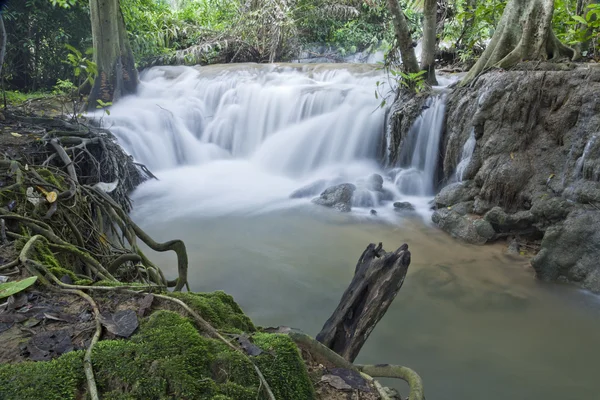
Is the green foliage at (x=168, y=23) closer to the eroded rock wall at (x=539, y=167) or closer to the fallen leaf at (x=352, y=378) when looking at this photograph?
the eroded rock wall at (x=539, y=167)

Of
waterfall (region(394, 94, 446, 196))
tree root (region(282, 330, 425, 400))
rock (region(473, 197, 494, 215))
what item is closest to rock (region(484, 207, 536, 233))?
rock (region(473, 197, 494, 215))

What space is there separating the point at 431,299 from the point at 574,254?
185cm

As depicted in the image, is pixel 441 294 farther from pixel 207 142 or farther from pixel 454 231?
pixel 207 142

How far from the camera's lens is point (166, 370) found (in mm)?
1094

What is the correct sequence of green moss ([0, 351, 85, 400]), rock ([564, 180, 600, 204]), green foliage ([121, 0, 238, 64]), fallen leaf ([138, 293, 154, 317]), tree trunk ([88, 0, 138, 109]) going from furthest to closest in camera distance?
1. green foliage ([121, 0, 238, 64])
2. tree trunk ([88, 0, 138, 109])
3. rock ([564, 180, 600, 204])
4. fallen leaf ([138, 293, 154, 317])
5. green moss ([0, 351, 85, 400])

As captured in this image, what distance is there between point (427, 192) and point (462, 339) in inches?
164

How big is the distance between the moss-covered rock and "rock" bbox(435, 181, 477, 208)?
5591 millimetres

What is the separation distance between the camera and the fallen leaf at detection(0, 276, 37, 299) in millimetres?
1458

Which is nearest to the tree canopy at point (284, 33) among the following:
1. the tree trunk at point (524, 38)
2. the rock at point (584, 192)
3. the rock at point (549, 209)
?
the tree trunk at point (524, 38)

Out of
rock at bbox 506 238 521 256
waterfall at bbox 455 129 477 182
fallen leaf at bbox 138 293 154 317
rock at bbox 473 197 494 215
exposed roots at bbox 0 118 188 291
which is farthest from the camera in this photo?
waterfall at bbox 455 129 477 182

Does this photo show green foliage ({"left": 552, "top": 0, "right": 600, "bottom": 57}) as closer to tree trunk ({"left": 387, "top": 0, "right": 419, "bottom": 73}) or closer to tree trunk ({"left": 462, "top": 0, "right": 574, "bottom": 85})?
tree trunk ({"left": 462, "top": 0, "right": 574, "bottom": 85})

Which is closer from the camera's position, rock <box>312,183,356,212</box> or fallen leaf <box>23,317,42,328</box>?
fallen leaf <box>23,317,42,328</box>

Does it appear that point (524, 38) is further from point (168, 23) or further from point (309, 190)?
point (168, 23)

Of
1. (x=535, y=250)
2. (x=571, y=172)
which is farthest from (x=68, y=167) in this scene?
(x=571, y=172)
